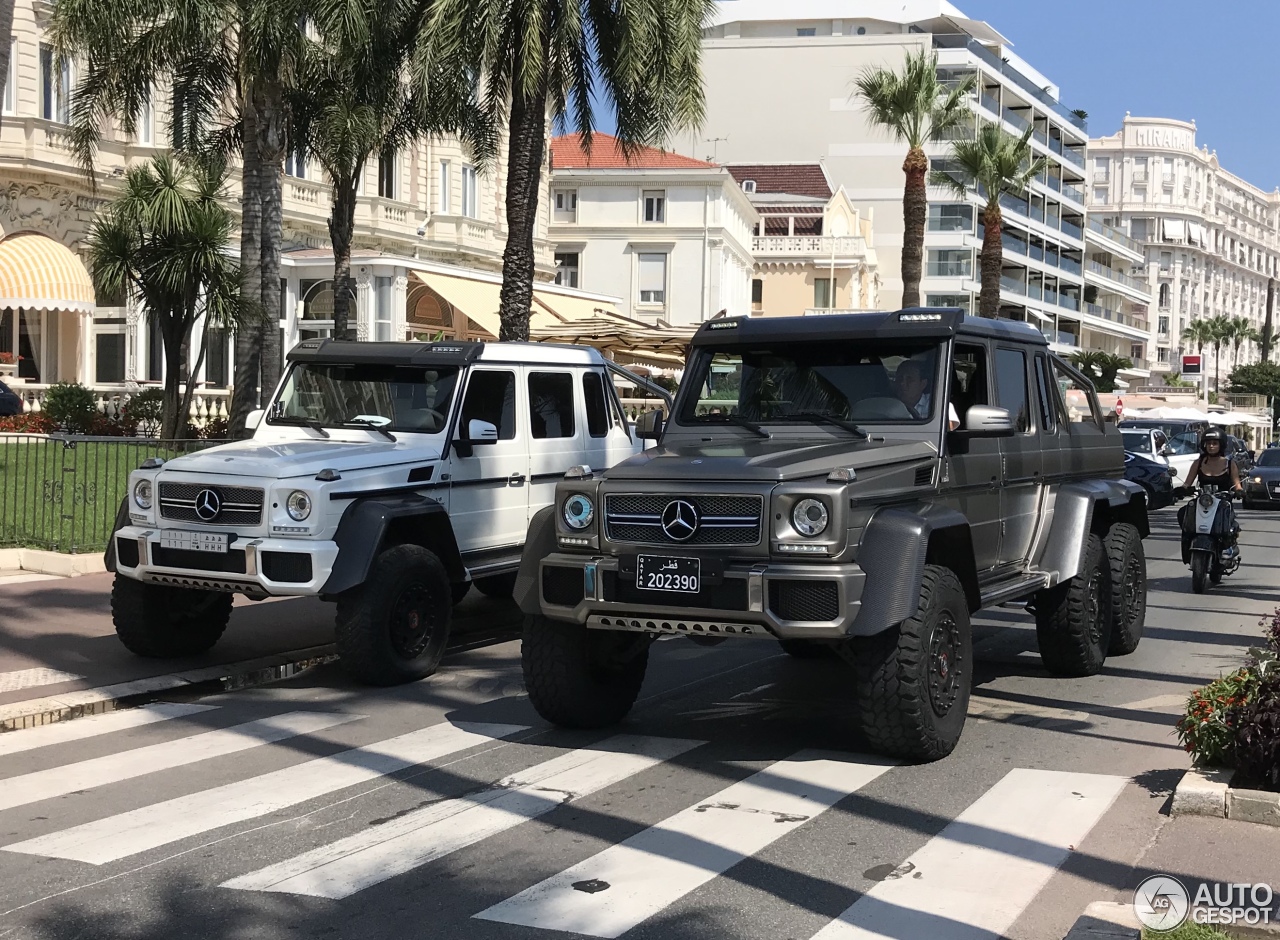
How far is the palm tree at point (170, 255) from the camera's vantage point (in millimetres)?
24031

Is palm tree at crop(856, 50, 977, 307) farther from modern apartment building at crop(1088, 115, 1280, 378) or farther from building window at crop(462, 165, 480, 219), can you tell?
modern apartment building at crop(1088, 115, 1280, 378)

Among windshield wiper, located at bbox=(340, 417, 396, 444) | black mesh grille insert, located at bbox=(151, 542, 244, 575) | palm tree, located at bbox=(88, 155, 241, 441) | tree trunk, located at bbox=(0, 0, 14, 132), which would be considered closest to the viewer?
black mesh grille insert, located at bbox=(151, 542, 244, 575)

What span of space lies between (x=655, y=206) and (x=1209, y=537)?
50483 millimetres

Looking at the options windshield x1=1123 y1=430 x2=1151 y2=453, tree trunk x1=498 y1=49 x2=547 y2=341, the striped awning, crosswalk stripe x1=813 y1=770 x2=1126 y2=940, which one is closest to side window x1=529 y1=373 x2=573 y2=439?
crosswalk stripe x1=813 y1=770 x2=1126 y2=940

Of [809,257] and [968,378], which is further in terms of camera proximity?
[809,257]

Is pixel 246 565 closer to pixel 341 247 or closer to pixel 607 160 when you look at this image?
pixel 341 247

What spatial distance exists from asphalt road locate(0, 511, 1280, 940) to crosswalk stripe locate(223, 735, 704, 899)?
2cm

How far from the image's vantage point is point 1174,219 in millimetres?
156000

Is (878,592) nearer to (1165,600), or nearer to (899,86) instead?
(1165,600)

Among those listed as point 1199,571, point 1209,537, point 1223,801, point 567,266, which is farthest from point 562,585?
point 567,266

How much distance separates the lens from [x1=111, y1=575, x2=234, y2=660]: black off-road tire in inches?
399

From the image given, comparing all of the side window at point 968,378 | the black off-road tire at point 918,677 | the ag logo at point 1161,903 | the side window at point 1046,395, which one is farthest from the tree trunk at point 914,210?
the ag logo at point 1161,903

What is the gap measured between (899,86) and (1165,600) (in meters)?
25.9

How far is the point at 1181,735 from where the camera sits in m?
6.98
